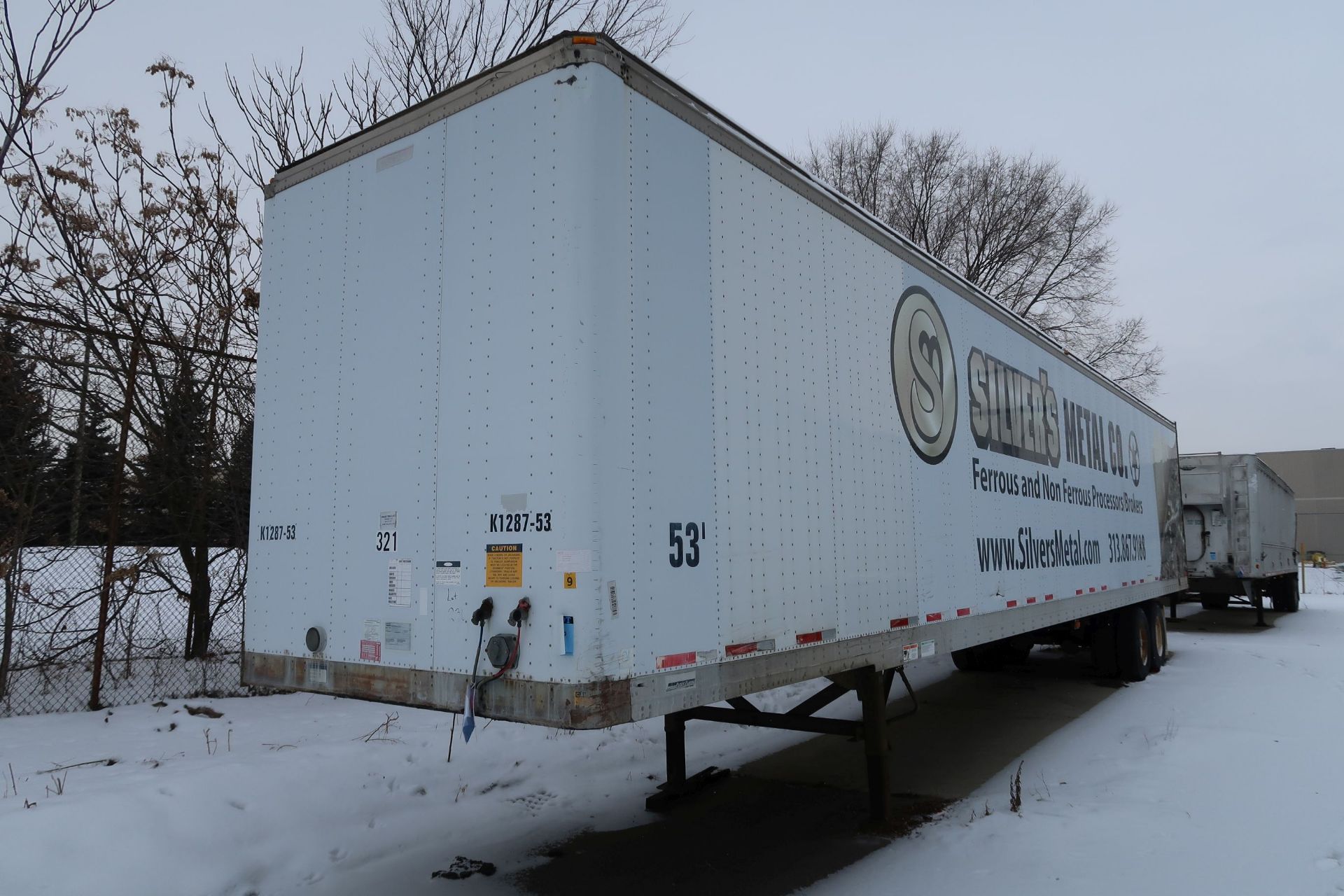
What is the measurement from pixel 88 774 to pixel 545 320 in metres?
4.59

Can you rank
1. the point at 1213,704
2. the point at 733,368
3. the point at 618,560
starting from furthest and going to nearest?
1. the point at 1213,704
2. the point at 733,368
3. the point at 618,560

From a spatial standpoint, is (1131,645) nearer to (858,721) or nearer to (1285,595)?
(858,721)

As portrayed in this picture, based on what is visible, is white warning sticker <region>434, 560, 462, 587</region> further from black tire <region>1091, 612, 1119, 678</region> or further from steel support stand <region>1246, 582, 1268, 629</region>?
steel support stand <region>1246, 582, 1268, 629</region>

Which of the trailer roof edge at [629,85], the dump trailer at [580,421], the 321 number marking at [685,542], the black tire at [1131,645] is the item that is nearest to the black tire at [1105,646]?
the black tire at [1131,645]

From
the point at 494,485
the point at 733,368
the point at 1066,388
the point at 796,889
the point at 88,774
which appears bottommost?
the point at 796,889

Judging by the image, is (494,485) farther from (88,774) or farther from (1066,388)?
(1066,388)

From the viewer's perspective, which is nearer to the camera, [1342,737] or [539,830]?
[539,830]

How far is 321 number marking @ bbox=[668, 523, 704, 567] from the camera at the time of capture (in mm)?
3873

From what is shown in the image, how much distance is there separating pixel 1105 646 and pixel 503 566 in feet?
34.9

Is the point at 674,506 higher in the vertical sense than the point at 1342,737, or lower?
higher

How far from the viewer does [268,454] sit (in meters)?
5.11

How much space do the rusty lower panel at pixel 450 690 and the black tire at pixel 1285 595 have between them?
2400 centimetres

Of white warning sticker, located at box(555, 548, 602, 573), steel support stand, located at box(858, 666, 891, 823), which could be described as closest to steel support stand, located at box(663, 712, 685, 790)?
steel support stand, located at box(858, 666, 891, 823)

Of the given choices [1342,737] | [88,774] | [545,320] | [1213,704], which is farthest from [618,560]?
[1213,704]
